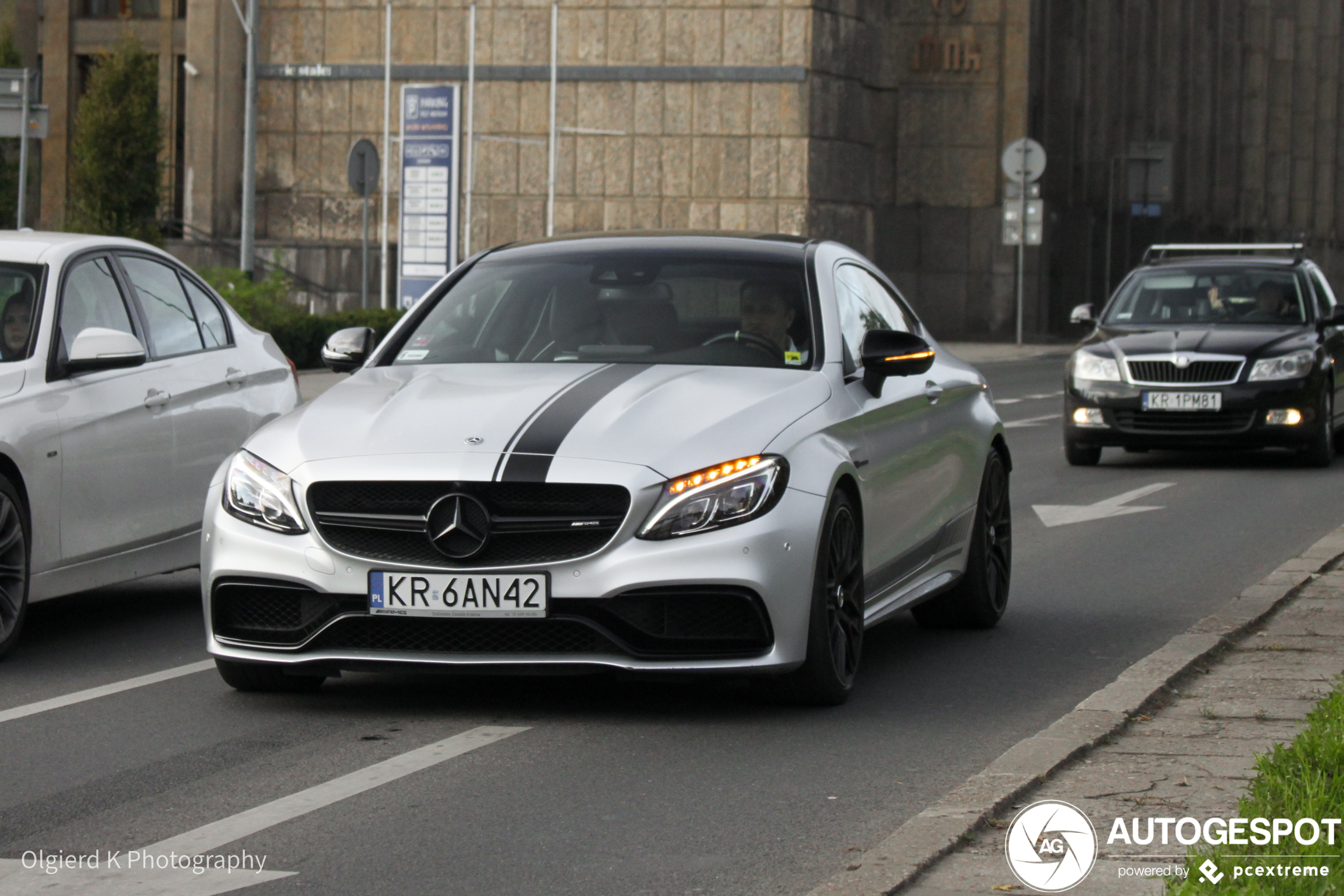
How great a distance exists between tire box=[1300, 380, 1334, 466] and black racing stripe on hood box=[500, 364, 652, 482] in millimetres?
11523

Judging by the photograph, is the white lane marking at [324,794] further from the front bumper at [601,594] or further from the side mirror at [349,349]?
the side mirror at [349,349]

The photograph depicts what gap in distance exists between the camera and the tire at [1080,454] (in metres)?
17.9

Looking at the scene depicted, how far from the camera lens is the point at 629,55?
48562 mm

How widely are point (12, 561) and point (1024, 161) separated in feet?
118

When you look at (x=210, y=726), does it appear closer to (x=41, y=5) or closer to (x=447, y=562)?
(x=447, y=562)

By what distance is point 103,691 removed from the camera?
753 cm

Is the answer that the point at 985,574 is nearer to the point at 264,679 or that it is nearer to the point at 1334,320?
the point at 264,679

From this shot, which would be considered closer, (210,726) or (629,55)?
(210,726)

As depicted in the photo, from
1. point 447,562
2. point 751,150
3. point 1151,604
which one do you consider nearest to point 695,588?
point 447,562

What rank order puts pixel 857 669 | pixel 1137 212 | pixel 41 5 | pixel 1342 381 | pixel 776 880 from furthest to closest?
pixel 41 5
pixel 1137 212
pixel 1342 381
pixel 857 669
pixel 776 880

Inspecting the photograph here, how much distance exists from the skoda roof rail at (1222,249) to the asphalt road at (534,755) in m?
9.51

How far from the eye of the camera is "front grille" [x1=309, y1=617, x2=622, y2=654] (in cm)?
654

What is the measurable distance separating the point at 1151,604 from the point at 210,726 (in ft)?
15.0
